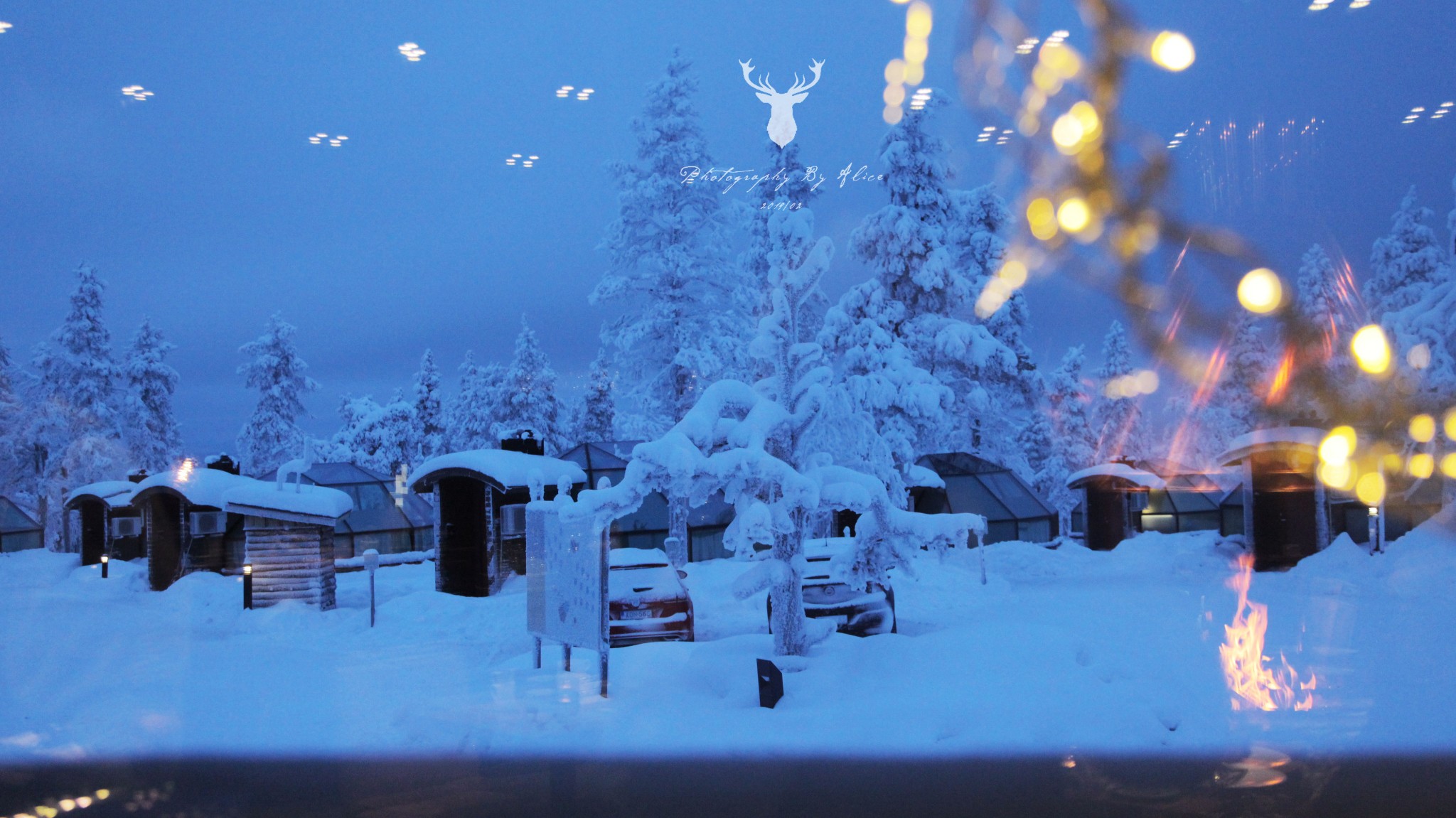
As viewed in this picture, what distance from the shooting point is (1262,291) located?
1.63 metres

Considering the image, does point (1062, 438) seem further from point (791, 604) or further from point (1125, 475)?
point (791, 604)

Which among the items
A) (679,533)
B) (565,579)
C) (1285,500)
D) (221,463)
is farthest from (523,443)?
(1285,500)

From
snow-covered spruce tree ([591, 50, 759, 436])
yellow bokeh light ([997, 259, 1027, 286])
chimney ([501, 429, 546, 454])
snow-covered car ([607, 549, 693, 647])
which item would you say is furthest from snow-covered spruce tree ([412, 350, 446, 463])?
yellow bokeh light ([997, 259, 1027, 286])

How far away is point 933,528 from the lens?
9.46 metres

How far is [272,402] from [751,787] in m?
39.8

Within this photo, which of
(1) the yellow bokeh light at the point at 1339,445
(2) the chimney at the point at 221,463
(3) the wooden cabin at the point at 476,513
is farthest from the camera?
(2) the chimney at the point at 221,463

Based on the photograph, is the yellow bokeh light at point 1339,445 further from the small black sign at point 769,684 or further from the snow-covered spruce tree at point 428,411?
the snow-covered spruce tree at point 428,411

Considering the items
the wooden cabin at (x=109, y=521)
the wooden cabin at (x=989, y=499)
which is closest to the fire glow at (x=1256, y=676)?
the wooden cabin at (x=989, y=499)

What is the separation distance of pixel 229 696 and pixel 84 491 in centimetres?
1901

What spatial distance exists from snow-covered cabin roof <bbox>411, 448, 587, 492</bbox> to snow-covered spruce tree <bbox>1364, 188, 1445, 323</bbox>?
84.3 feet

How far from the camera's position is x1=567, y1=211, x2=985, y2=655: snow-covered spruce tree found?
9.34 metres

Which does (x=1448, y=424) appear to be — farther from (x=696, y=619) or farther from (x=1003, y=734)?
(x=696, y=619)

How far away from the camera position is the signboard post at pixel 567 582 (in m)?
9.00

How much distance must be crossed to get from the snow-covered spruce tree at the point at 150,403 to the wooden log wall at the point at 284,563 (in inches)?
1050
